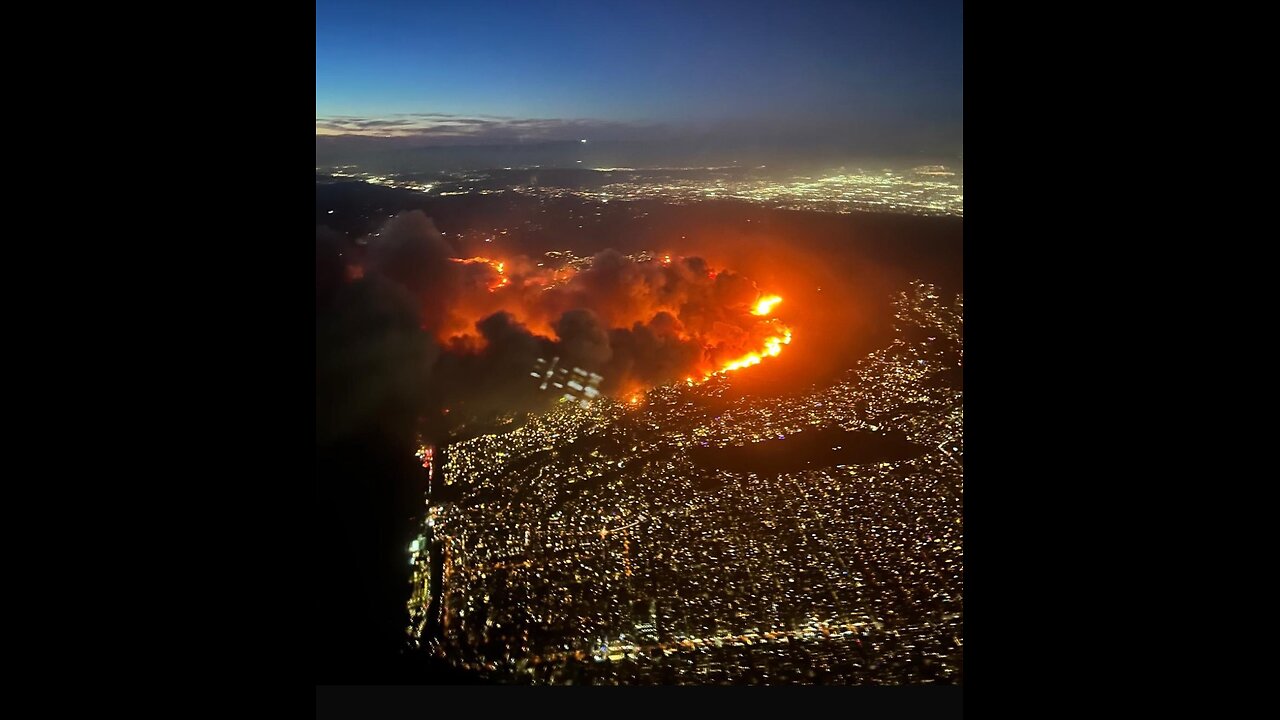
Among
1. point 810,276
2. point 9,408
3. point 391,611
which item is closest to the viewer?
point 9,408

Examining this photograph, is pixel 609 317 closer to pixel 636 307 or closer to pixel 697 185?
pixel 636 307

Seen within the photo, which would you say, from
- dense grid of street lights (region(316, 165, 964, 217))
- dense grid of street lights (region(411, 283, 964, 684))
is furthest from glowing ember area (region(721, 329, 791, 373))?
dense grid of street lights (region(316, 165, 964, 217))

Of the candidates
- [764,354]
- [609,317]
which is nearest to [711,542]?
[764,354]

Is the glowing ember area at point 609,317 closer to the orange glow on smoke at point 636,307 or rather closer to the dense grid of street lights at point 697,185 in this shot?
the orange glow on smoke at point 636,307

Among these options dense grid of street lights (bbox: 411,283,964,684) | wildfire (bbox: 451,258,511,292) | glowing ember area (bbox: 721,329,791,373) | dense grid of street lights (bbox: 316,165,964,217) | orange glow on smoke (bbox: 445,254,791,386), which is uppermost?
dense grid of street lights (bbox: 316,165,964,217)

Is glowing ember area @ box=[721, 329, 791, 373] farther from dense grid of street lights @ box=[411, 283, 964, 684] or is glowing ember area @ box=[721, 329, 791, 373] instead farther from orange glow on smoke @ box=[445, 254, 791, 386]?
dense grid of street lights @ box=[411, 283, 964, 684]
